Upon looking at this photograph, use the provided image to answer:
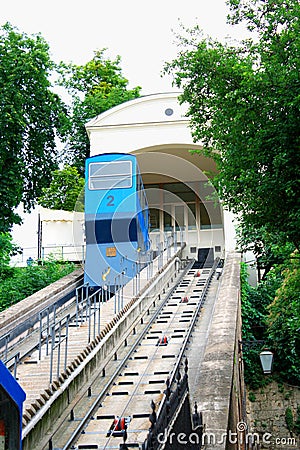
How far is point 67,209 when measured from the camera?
26.2 meters

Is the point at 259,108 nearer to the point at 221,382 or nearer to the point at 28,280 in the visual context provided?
the point at 221,382

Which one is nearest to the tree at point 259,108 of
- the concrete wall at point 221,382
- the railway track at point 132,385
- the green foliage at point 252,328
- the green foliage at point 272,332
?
the concrete wall at point 221,382

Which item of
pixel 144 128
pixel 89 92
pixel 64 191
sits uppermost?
pixel 89 92

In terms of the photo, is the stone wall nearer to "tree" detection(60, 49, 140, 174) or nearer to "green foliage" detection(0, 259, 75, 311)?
"green foliage" detection(0, 259, 75, 311)

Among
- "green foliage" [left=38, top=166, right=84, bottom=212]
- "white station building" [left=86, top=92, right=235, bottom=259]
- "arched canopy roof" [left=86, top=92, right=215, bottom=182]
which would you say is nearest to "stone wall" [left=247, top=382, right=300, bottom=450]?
"white station building" [left=86, top=92, right=235, bottom=259]

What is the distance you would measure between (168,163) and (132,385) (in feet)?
58.8

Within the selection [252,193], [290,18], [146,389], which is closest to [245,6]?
[290,18]

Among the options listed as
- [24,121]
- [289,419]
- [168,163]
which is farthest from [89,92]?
[289,419]

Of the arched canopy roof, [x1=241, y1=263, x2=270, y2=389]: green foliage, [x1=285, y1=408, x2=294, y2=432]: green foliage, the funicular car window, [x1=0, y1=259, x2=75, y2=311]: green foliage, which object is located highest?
the arched canopy roof

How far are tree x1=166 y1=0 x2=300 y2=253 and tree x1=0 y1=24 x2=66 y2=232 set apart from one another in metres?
17.9

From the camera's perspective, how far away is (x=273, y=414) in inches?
585

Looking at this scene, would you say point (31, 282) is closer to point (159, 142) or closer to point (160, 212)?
point (159, 142)

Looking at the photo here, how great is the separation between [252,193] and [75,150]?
25.3 m

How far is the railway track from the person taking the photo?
7699 millimetres
